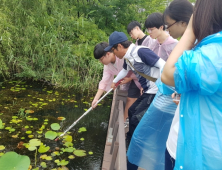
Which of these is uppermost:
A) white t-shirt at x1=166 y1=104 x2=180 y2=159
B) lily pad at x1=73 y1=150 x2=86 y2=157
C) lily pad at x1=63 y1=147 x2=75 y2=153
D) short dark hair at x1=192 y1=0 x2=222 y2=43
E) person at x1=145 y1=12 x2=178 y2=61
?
short dark hair at x1=192 y1=0 x2=222 y2=43

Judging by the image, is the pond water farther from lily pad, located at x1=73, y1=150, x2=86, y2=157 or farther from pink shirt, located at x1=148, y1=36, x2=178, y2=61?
pink shirt, located at x1=148, y1=36, x2=178, y2=61

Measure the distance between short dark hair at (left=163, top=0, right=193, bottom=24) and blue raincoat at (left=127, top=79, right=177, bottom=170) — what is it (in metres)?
0.52

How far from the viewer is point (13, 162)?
173cm

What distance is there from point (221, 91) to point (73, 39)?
22.6 ft

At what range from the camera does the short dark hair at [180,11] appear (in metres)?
1.48

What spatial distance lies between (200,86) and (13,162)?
1601mm

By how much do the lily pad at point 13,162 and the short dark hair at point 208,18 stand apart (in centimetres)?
158

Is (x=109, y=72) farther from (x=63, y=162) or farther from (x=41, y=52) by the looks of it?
(x=41, y=52)

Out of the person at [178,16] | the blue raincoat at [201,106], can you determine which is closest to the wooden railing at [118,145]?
the blue raincoat at [201,106]

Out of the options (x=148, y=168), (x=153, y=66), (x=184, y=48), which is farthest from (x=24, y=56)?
(x=184, y=48)

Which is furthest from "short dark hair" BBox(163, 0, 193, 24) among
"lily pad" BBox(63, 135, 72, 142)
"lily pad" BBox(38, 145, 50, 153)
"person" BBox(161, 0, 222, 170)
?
"lily pad" BBox(63, 135, 72, 142)

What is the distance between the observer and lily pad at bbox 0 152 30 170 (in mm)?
1713

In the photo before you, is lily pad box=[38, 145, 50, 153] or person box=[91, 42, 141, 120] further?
lily pad box=[38, 145, 50, 153]

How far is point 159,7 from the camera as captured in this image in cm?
878
